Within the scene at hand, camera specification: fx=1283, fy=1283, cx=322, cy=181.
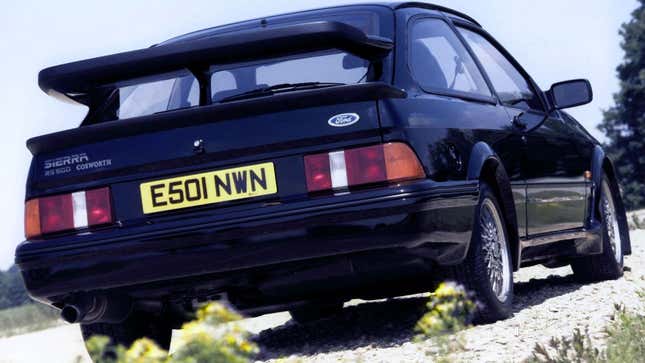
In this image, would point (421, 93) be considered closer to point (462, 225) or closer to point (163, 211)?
point (462, 225)

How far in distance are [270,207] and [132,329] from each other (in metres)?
1.32

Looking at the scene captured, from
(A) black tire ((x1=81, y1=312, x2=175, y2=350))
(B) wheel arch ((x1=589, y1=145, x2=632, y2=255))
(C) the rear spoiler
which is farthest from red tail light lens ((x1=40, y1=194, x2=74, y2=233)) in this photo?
(B) wheel arch ((x1=589, y1=145, x2=632, y2=255))

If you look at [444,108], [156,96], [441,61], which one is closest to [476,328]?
[444,108]

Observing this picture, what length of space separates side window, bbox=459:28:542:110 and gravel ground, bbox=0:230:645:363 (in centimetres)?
126

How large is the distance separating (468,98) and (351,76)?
108 cm

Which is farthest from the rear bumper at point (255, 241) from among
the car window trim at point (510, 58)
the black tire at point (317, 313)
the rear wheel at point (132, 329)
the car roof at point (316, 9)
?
the black tire at point (317, 313)

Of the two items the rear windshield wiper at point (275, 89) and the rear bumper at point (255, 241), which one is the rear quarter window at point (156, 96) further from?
the rear bumper at point (255, 241)

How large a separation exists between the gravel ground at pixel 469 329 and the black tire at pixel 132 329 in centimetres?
21

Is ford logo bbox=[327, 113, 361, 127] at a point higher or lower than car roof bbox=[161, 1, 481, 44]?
lower

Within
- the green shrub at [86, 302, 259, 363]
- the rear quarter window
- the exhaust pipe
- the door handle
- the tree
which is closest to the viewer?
the green shrub at [86, 302, 259, 363]

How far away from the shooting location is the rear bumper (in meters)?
5.59

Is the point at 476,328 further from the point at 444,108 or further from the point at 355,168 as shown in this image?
the point at 355,168

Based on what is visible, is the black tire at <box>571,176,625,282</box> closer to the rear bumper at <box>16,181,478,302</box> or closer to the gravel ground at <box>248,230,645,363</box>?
the gravel ground at <box>248,230,645,363</box>

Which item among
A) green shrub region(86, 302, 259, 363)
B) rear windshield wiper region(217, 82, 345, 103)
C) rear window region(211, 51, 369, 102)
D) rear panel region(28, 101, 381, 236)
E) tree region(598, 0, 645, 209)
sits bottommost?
tree region(598, 0, 645, 209)
